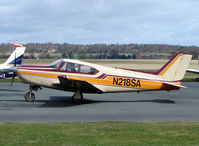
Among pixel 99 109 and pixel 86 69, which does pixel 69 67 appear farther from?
pixel 99 109

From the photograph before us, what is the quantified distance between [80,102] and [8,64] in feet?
30.5

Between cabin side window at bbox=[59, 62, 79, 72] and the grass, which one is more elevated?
cabin side window at bbox=[59, 62, 79, 72]

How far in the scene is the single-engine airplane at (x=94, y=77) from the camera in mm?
16625

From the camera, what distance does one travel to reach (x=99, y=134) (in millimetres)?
9008

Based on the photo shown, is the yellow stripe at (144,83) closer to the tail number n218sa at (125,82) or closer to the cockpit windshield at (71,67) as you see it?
the tail number n218sa at (125,82)

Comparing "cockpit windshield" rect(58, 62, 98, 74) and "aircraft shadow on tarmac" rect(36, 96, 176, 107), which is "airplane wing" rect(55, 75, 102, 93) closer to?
"cockpit windshield" rect(58, 62, 98, 74)

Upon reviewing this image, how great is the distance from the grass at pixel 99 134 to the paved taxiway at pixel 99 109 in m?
1.97

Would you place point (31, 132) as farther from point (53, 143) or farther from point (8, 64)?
point (8, 64)

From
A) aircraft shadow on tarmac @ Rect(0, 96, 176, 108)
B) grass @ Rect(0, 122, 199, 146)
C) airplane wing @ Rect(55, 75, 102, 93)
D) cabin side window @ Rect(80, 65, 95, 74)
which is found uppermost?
cabin side window @ Rect(80, 65, 95, 74)

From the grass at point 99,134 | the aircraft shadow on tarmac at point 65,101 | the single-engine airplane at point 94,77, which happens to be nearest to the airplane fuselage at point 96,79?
the single-engine airplane at point 94,77

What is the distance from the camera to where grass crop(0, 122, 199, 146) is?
26.5 ft

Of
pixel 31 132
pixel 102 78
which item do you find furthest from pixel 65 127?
pixel 102 78

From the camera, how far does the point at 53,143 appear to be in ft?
25.9

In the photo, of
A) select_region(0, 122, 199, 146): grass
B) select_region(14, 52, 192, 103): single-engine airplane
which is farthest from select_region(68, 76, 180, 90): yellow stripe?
select_region(0, 122, 199, 146): grass
